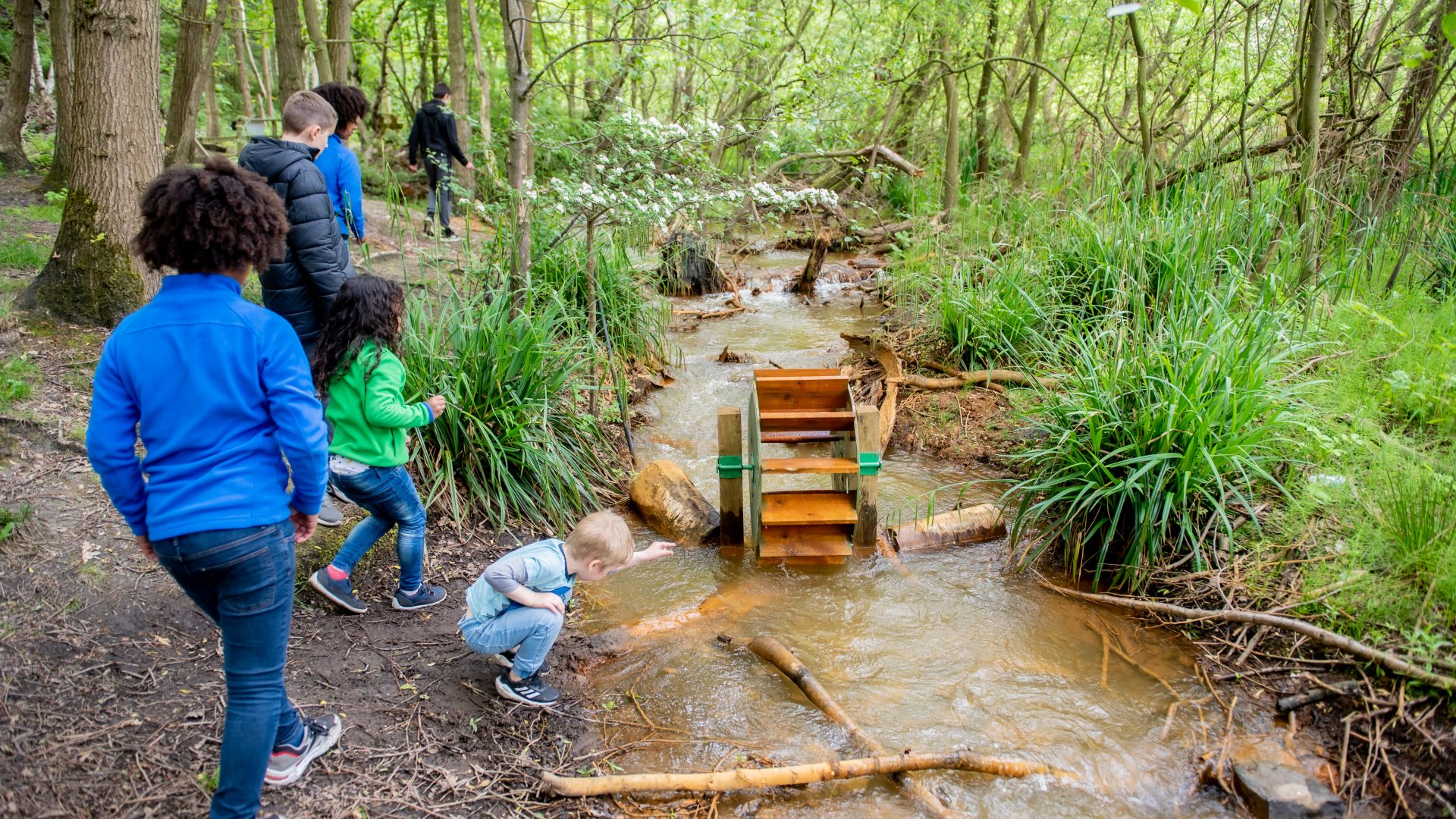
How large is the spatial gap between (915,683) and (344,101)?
13.2 feet

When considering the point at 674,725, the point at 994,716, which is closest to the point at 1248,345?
the point at 994,716

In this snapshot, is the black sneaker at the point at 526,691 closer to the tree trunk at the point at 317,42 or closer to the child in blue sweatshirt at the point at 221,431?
the child in blue sweatshirt at the point at 221,431

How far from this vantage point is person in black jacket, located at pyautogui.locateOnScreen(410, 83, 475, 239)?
8.91m

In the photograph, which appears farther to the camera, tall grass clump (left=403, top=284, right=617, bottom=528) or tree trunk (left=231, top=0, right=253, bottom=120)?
tree trunk (left=231, top=0, right=253, bottom=120)

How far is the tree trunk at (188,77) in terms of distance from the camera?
7922mm

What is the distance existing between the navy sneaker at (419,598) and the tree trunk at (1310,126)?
18.7 ft

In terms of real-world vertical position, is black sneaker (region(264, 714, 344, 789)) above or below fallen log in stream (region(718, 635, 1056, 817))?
above

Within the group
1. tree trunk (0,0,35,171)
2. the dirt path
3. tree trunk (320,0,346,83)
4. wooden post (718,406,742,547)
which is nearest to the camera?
the dirt path

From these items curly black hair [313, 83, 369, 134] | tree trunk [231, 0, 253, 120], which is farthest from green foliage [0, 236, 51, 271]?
tree trunk [231, 0, 253, 120]

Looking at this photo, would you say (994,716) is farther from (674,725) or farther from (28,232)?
(28,232)

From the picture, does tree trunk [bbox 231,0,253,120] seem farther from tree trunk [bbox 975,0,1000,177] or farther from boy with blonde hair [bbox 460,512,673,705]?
boy with blonde hair [bbox 460,512,673,705]

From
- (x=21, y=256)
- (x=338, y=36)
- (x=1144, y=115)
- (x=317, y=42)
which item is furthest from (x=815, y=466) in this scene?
(x=338, y=36)

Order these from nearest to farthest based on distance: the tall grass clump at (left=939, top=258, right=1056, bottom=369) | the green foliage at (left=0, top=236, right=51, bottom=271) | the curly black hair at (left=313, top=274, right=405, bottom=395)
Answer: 1. the curly black hair at (left=313, top=274, right=405, bottom=395)
2. the green foliage at (left=0, top=236, right=51, bottom=271)
3. the tall grass clump at (left=939, top=258, right=1056, bottom=369)

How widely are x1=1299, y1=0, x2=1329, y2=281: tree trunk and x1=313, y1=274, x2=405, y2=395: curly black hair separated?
566cm
